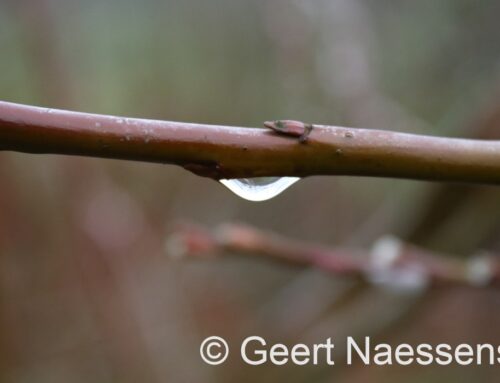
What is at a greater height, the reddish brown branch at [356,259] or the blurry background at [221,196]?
the blurry background at [221,196]

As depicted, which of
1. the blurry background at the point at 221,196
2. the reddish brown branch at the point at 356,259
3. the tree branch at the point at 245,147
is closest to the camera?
the tree branch at the point at 245,147

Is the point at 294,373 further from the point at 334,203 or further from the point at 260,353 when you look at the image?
the point at 334,203

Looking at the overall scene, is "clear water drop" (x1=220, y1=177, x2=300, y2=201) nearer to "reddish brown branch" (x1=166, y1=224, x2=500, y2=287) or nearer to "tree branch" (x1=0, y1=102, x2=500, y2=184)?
"tree branch" (x1=0, y1=102, x2=500, y2=184)
